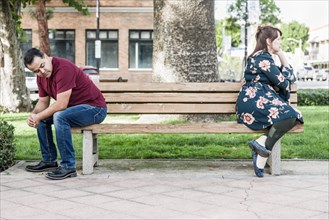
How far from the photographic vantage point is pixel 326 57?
372 ft

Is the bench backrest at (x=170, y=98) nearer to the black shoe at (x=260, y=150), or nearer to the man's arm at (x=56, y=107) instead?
the black shoe at (x=260, y=150)

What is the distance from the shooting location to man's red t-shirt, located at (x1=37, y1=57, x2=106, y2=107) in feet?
20.6

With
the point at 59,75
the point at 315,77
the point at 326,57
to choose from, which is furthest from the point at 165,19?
the point at 326,57

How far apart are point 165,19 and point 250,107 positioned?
454 cm

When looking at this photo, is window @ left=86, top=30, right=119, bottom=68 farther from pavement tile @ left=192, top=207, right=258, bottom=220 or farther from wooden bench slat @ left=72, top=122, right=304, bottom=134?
pavement tile @ left=192, top=207, right=258, bottom=220

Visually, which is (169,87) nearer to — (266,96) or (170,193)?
(266,96)

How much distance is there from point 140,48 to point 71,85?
36358 millimetres

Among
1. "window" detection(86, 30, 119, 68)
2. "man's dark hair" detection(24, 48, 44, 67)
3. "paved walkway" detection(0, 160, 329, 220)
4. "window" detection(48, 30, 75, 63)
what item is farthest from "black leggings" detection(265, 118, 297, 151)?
"window" detection(48, 30, 75, 63)

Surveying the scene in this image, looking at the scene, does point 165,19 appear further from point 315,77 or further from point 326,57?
point 326,57

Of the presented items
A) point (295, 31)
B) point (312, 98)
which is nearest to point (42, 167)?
point (312, 98)

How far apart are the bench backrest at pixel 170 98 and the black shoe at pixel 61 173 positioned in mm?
880

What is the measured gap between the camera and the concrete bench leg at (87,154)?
21.4 ft

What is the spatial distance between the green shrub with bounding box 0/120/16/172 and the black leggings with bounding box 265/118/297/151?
280cm

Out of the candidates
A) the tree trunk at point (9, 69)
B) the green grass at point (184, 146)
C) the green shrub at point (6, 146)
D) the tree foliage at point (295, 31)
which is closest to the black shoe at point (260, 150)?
the green grass at point (184, 146)
